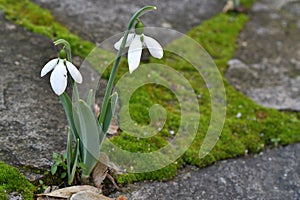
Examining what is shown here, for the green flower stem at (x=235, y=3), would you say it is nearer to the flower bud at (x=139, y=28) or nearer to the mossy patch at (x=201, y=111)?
the mossy patch at (x=201, y=111)

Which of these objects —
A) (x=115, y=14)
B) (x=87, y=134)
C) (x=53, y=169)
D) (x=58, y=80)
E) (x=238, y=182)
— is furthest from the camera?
(x=115, y=14)

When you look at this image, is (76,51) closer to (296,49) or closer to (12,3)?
(12,3)

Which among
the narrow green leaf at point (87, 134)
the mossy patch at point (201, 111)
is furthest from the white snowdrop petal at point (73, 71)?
the mossy patch at point (201, 111)

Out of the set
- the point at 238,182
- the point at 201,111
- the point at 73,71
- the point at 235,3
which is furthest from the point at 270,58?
the point at 73,71

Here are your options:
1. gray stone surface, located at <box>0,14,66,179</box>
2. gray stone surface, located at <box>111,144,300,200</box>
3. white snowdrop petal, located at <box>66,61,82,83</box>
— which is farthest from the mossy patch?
white snowdrop petal, located at <box>66,61,82,83</box>

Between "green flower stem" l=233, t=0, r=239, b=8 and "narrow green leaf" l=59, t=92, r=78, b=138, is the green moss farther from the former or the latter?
"green flower stem" l=233, t=0, r=239, b=8

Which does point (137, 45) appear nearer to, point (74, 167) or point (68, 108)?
point (68, 108)

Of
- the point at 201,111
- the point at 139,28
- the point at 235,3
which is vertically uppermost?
the point at 139,28
